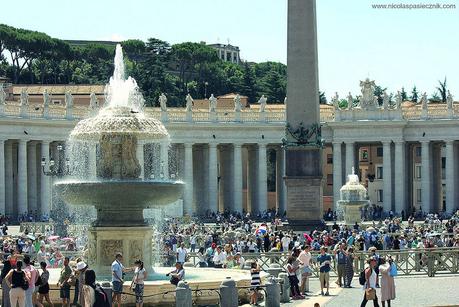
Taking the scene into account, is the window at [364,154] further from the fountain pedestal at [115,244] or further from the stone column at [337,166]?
the fountain pedestal at [115,244]

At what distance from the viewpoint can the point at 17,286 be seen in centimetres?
2453

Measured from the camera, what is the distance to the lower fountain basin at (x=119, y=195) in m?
29.7

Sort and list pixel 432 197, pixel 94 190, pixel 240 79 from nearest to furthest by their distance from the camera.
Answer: pixel 94 190 → pixel 432 197 → pixel 240 79

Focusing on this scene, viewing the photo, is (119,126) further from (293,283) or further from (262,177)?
(262,177)

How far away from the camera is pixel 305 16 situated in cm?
5144

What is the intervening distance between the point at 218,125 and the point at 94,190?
63.4 meters

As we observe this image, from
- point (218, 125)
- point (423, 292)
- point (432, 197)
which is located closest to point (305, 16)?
point (423, 292)

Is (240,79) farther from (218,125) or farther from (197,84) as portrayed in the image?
(218,125)

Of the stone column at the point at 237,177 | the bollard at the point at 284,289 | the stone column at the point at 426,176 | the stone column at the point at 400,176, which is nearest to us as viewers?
the bollard at the point at 284,289

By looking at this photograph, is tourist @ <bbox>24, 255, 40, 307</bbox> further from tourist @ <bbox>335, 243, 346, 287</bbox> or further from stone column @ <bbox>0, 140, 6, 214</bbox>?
stone column @ <bbox>0, 140, 6, 214</bbox>

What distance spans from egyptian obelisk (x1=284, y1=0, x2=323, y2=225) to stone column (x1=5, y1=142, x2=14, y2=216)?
38.0 meters

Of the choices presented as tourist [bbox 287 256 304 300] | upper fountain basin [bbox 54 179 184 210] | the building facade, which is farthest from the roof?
upper fountain basin [bbox 54 179 184 210]

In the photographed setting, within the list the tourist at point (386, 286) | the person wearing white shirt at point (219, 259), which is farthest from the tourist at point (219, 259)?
the tourist at point (386, 286)

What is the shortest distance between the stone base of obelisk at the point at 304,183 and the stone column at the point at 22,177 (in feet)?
119
